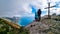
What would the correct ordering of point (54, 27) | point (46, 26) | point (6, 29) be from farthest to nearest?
point (46, 26), point (54, 27), point (6, 29)

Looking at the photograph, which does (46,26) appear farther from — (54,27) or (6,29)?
(6,29)

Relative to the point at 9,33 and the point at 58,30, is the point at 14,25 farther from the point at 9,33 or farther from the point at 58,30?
the point at 58,30

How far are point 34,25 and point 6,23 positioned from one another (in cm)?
158

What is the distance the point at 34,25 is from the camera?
583 centimetres

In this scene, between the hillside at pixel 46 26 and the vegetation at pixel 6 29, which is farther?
the hillside at pixel 46 26

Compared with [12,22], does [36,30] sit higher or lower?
lower

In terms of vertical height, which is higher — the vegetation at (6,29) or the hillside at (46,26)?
the vegetation at (6,29)

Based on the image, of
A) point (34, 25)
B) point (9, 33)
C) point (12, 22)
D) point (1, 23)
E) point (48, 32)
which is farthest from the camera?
point (34, 25)

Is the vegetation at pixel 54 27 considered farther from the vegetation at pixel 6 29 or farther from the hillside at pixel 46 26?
the vegetation at pixel 6 29

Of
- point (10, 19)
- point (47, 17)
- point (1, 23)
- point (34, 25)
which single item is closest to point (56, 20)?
point (47, 17)

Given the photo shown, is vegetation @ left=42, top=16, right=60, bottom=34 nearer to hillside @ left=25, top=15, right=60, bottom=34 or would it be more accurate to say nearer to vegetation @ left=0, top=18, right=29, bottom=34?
hillside @ left=25, top=15, right=60, bottom=34

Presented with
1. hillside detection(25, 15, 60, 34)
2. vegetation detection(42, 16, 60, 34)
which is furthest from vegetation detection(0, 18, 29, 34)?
vegetation detection(42, 16, 60, 34)

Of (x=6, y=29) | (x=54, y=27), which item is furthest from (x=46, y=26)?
(x=6, y=29)

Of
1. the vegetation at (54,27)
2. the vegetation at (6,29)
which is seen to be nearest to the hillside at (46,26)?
the vegetation at (54,27)
